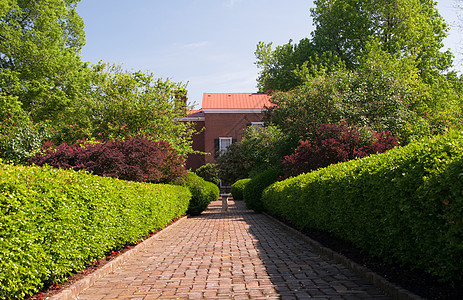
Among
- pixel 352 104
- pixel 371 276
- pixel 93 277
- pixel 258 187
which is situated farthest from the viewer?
pixel 258 187

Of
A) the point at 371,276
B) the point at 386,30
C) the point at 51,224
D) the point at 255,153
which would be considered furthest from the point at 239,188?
the point at 51,224

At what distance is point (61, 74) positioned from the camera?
2716 centimetres

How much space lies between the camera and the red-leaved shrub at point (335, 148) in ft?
46.6

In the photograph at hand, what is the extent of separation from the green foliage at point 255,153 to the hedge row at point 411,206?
12811mm

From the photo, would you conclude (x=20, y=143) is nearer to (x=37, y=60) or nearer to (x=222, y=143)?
(x=37, y=60)

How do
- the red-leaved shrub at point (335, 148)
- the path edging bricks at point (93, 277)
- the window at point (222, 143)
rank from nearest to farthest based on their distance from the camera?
the path edging bricks at point (93, 277), the red-leaved shrub at point (335, 148), the window at point (222, 143)

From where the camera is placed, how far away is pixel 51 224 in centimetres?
492

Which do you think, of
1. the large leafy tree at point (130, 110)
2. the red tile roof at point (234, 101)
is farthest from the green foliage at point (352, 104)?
the red tile roof at point (234, 101)

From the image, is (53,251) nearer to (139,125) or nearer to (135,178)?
(135,178)

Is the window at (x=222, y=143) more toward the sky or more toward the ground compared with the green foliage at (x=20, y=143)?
more toward the sky

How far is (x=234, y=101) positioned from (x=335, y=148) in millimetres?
27203

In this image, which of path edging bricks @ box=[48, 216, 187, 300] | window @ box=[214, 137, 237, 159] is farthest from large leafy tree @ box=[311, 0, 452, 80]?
path edging bricks @ box=[48, 216, 187, 300]

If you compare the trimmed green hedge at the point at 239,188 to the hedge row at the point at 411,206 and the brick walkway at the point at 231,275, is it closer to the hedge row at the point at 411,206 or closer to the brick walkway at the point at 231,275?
the brick walkway at the point at 231,275

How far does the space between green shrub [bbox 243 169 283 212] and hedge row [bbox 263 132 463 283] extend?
11659 millimetres
